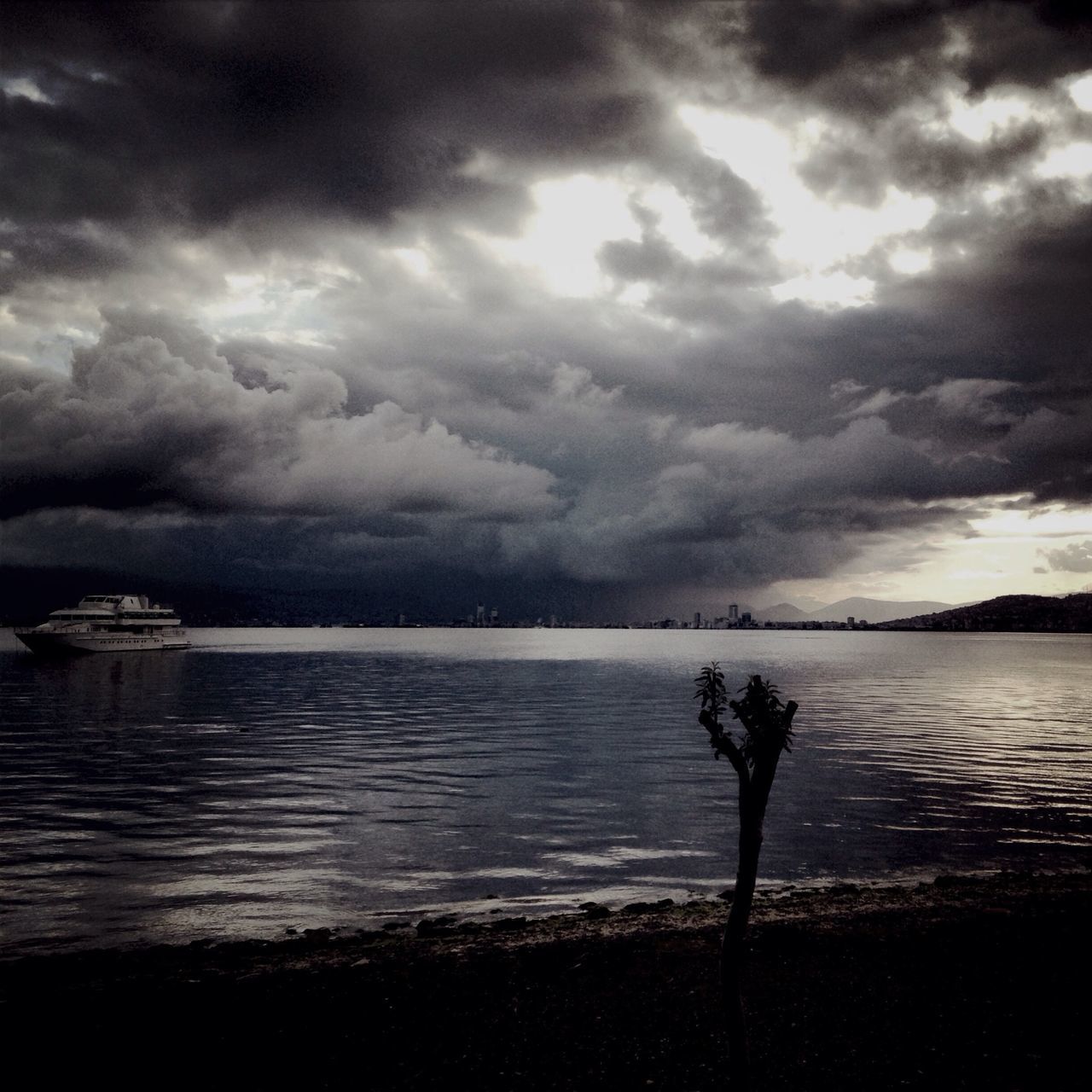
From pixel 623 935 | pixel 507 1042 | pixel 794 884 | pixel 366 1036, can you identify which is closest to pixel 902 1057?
pixel 507 1042

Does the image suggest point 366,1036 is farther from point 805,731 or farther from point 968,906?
point 805,731

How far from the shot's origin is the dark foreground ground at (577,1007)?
13.7 metres

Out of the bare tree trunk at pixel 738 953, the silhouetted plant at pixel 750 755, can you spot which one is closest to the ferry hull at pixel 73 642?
the bare tree trunk at pixel 738 953

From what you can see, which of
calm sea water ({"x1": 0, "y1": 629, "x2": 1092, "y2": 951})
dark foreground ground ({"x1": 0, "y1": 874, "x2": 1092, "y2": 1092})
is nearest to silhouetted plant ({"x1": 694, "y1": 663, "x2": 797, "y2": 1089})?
dark foreground ground ({"x1": 0, "y1": 874, "x2": 1092, "y2": 1092})

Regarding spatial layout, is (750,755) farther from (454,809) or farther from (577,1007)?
(454,809)

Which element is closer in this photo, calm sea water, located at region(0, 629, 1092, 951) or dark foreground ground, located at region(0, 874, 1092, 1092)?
dark foreground ground, located at region(0, 874, 1092, 1092)

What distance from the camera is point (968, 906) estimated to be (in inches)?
898

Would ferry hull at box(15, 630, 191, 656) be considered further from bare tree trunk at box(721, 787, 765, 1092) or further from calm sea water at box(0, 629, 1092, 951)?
bare tree trunk at box(721, 787, 765, 1092)

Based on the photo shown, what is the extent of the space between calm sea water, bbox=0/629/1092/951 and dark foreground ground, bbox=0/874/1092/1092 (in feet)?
13.5

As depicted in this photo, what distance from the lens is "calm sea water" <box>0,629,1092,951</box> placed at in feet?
86.7

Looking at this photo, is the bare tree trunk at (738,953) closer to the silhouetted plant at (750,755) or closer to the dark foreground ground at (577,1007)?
the silhouetted plant at (750,755)

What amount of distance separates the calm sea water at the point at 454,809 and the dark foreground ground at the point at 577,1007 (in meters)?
4.12

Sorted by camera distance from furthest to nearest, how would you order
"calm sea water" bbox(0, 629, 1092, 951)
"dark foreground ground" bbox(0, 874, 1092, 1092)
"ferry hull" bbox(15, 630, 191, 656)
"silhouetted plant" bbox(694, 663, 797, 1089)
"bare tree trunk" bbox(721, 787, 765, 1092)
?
"ferry hull" bbox(15, 630, 191, 656) → "calm sea water" bbox(0, 629, 1092, 951) → "dark foreground ground" bbox(0, 874, 1092, 1092) → "bare tree trunk" bbox(721, 787, 765, 1092) → "silhouetted plant" bbox(694, 663, 797, 1089)

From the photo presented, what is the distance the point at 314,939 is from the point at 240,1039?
657cm
